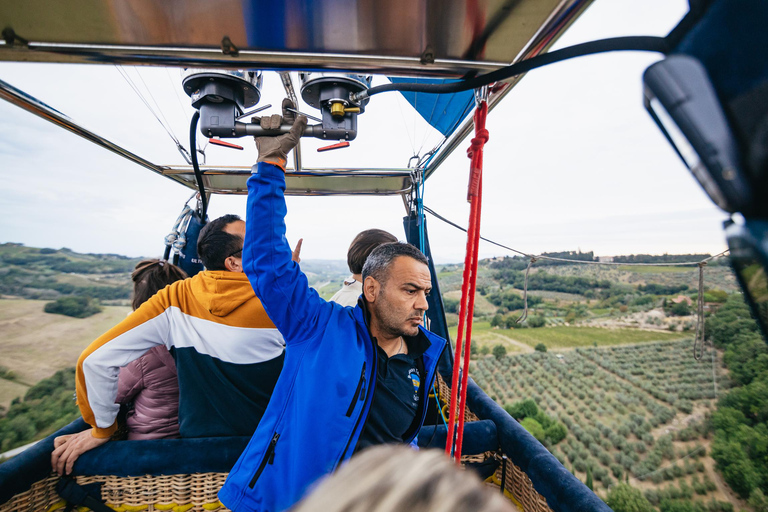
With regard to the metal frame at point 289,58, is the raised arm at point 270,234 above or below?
below

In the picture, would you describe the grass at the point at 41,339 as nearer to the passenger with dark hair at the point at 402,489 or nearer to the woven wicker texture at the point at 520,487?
the woven wicker texture at the point at 520,487

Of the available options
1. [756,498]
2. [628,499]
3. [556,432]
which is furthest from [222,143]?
[556,432]

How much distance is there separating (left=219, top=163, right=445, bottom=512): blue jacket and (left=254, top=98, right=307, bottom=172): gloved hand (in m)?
0.03

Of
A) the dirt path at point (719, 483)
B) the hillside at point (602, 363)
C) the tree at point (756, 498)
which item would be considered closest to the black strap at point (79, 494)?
the hillside at point (602, 363)

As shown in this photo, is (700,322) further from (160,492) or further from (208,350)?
(160,492)

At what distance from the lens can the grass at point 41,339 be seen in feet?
21.8

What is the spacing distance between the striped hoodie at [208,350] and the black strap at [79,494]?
0.19 meters

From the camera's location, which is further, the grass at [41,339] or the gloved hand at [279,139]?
the grass at [41,339]

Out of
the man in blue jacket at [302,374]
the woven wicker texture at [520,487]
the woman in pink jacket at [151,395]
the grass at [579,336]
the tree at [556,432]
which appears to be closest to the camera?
the man in blue jacket at [302,374]

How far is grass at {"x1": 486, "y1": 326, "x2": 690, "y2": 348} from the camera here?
1662 inches

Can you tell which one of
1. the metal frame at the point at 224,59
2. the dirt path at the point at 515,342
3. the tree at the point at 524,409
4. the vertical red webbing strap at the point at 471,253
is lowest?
the tree at the point at 524,409

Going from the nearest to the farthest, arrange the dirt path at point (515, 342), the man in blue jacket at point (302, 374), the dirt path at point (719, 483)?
the man in blue jacket at point (302, 374), the dirt path at point (719, 483), the dirt path at point (515, 342)

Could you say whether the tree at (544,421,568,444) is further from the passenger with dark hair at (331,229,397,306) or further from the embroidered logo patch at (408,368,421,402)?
the embroidered logo patch at (408,368,421,402)

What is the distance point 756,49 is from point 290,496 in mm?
1444
